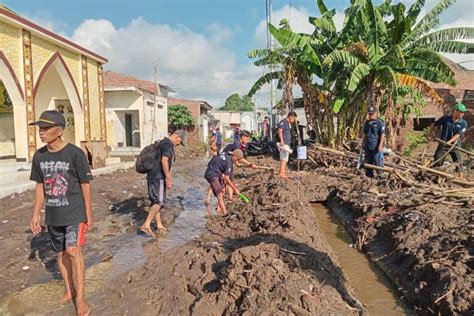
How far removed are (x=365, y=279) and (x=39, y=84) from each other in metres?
12.9

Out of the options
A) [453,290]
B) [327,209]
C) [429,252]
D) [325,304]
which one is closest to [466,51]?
[327,209]

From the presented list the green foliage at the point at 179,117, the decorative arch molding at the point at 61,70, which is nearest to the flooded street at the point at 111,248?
the decorative arch molding at the point at 61,70

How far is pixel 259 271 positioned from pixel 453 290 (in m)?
1.75

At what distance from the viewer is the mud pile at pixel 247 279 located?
329 cm

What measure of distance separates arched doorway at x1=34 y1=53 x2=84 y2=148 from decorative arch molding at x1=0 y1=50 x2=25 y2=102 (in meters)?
2.35

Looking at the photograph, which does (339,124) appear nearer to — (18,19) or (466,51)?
(466,51)

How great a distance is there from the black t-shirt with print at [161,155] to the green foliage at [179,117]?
87.6 feet

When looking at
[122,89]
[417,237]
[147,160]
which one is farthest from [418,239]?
[122,89]

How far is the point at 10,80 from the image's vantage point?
1173cm

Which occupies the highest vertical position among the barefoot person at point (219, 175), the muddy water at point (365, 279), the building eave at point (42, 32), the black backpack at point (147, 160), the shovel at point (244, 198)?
the building eave at point (42, 32)

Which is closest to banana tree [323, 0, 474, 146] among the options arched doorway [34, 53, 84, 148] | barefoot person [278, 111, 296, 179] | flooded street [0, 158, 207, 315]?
barefoot person [278, 111, 296, 179]

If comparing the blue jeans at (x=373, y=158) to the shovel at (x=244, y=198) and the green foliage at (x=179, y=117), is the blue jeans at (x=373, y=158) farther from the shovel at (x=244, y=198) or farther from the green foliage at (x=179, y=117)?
the green foliage at (x=179, y=117)

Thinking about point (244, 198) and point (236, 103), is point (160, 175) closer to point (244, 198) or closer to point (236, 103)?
point (244, 198)

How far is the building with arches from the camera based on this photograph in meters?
11.8
